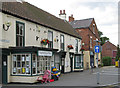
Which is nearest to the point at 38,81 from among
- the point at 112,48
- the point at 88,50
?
the point at 88,50

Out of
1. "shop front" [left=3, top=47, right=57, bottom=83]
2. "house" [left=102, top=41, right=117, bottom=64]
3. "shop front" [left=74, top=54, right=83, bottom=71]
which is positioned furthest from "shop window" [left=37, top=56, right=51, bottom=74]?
"house" [left=102, top=41, right=117, bottom=64]

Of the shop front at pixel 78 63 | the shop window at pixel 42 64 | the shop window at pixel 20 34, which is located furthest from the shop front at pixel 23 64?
the shop front at pixel 78 63

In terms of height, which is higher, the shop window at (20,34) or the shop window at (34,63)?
the shop window at (20,34)

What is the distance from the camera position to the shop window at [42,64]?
15.7 m

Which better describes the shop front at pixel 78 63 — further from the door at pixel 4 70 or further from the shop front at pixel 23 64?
the door at pixel 4 70

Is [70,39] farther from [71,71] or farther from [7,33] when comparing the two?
[7,33]

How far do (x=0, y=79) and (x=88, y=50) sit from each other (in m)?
24.2

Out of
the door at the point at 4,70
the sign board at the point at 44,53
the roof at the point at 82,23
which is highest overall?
the roof at the point at 82,23

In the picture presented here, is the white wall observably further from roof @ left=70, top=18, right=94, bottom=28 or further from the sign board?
roof @ left=70, top=18, right=94, bottom=28

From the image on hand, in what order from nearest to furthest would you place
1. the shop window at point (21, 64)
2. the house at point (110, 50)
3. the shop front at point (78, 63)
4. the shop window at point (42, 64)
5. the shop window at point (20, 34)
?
the shop window at point (21, 64) → the shop window at point (42, 64) → the shop window at point (20, 34) → the shop front at point (78, 63) → the house at point (110, 50)

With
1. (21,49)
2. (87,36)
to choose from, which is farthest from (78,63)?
(21,49)

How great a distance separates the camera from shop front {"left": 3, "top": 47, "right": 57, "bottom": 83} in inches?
575

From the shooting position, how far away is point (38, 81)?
49.8ft

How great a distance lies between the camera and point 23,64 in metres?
14.9
